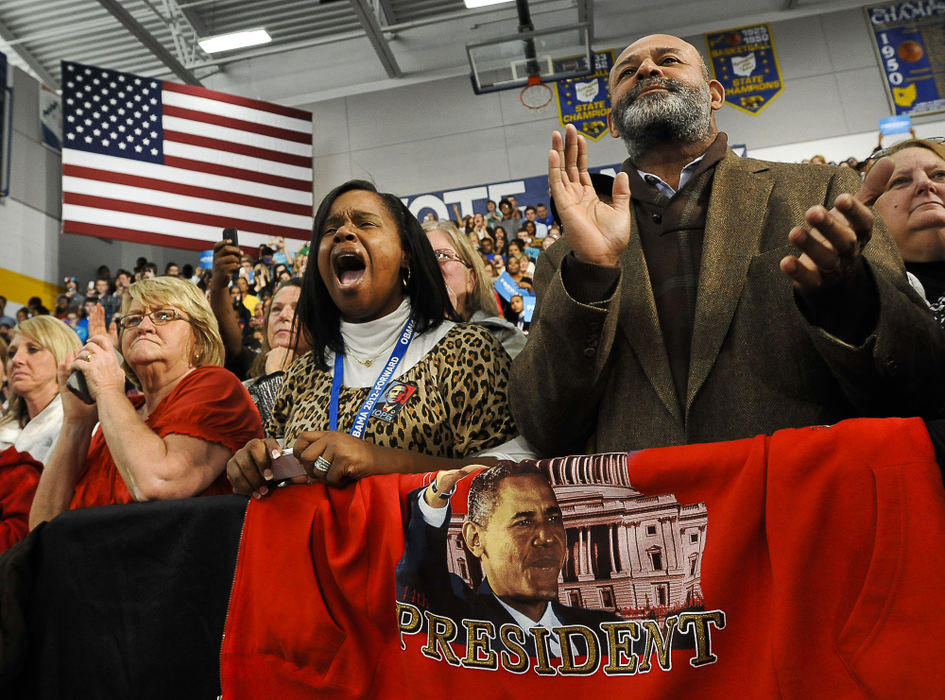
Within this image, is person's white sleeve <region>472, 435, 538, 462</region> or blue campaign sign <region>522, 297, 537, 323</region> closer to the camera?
person's white sleeve <region>472, 435, 538, 462</region>

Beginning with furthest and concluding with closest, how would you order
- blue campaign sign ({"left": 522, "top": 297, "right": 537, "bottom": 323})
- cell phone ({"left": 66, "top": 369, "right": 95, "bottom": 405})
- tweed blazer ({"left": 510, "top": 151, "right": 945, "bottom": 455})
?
blue campaign sign ({"left": 522, "top": 297, "right": 537, "bottom": 323}) → cell phone ({"left": 66, "top": 369, "right": 95, "bottom": 405}) → tweed blazer ({"left": 510, "top": 151, "right": 945, "bottom": 455})

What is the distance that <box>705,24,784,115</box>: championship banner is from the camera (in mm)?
10102

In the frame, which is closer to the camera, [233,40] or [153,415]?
[153,415]

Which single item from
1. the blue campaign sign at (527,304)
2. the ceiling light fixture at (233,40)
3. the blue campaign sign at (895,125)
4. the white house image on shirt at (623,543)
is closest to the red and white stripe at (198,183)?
the ceiling light fixture at (233,40)

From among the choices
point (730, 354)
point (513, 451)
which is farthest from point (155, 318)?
point (730, 354)

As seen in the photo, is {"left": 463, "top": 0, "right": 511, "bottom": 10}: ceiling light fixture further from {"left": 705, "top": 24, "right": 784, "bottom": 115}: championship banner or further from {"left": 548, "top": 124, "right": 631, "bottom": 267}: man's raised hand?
{"left": 548, "top": 124, "right": 631, "bottom": 267}: man's raised hand

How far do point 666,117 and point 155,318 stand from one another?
1.47 metres

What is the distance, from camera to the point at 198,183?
972 cm

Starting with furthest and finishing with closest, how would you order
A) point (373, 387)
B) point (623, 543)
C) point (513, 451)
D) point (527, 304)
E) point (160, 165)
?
point (160, 165) → point (527, 304) → point (373, 387) → point (513, 451) → point (623, 543)

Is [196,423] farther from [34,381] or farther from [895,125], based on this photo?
[895,125]

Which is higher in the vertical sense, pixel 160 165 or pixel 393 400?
pixel 160 165

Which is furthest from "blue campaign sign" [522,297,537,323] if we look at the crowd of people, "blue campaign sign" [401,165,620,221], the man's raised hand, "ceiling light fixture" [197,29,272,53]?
"ceiling light fixture" [197,29,272,53]

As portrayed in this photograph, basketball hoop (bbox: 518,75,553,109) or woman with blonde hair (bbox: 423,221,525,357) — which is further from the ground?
basketball hoop (bbox: 518,75,553,109)

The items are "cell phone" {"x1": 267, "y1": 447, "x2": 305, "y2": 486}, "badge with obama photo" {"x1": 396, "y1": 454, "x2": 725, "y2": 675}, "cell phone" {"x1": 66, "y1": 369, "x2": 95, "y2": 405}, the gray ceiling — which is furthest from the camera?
the gray ceiling
